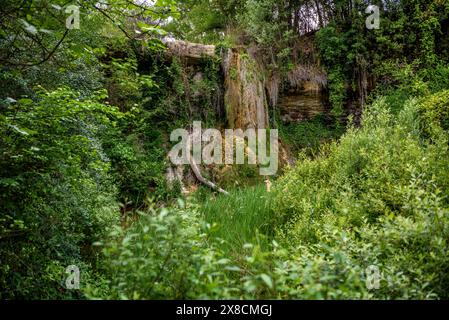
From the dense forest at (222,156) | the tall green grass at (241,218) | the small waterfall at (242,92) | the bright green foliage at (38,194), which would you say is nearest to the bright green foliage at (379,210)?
the dense forest at (222,156)

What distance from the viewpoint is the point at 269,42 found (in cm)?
1070

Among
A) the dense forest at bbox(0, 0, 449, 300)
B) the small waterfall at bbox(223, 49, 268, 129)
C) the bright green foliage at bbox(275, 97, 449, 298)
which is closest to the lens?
the dense forest at bbox(0, 0, 449, 300)

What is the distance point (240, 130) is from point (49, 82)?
5.51m

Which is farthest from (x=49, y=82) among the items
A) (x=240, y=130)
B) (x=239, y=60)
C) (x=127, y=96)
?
(x=239, y=60)

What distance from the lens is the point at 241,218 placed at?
474 cm

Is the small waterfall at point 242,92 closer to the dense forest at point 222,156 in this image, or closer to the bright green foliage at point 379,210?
the dense forest at point 222,156

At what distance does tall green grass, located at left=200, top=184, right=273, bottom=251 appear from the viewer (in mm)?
4012

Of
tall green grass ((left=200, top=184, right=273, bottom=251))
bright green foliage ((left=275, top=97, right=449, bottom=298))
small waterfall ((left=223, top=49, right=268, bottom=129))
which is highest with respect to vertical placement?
small waterfall ((left=223, top=49, right=268, bottom=129))

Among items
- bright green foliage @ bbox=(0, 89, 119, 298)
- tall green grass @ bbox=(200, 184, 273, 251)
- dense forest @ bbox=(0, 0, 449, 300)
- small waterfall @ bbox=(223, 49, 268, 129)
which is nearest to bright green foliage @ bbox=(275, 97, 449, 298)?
dense forest @ bbox=(0, 0, 449, 300)

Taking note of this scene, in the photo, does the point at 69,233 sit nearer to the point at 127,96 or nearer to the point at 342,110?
the point at 127,96

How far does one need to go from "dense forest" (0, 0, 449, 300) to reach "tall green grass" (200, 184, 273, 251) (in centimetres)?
4

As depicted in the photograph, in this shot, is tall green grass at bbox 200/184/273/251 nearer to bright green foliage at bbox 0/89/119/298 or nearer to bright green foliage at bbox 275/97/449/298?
bright green foliage at bbox 275/97/449/298

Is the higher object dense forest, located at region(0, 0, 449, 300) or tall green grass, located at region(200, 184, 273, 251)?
dense forest, located at region(0, 0, 449, 300)

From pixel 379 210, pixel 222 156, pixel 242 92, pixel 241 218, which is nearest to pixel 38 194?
pixel 241 218
